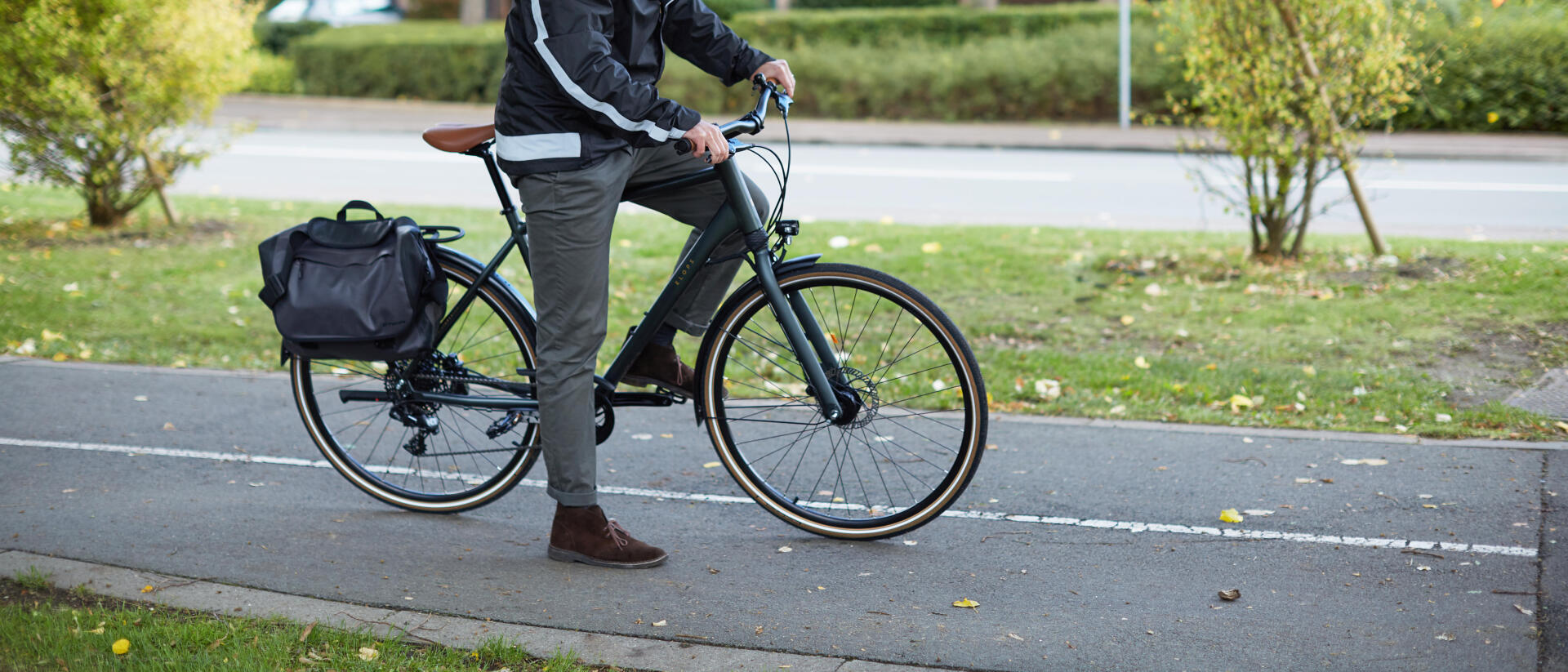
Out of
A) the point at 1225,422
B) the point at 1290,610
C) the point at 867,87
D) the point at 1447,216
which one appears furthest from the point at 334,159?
the point at 1290,610

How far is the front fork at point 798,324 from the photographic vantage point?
3.79m

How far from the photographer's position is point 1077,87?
1898 cm

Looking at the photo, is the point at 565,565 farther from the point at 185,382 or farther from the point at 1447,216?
the point at 1447,216

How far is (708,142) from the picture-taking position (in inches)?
135

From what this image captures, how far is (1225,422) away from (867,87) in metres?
15.4

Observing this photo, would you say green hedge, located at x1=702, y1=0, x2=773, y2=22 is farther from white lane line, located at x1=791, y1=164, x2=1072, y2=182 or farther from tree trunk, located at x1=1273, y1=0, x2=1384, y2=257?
tree trunk, located at x1=1273, y1=0, x2=1384, y2=257

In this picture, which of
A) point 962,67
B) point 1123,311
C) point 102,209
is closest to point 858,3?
point 962,67

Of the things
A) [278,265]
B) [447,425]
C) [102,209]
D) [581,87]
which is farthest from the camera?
[102,209]

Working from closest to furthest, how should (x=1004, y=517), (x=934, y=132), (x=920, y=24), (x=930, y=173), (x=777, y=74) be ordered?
1. (x=777, y=74)
2. (x=1004, y=517)
3. (x=930, y=173)
4. (x=934, y=132)
5. (x=920, y=24)

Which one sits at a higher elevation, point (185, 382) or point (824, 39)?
point (824, 39)

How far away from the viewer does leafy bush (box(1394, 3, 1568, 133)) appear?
1603 cm

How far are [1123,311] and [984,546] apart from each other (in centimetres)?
338

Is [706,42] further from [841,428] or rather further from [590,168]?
[841,428]

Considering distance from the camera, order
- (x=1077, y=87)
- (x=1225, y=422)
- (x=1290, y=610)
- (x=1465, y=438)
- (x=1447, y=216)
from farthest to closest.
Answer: (x=1077, y=87)
(x=1447, y=216)
(x=1225, y=422)
(x=1465, y=438)
(x=1290, y=610)
